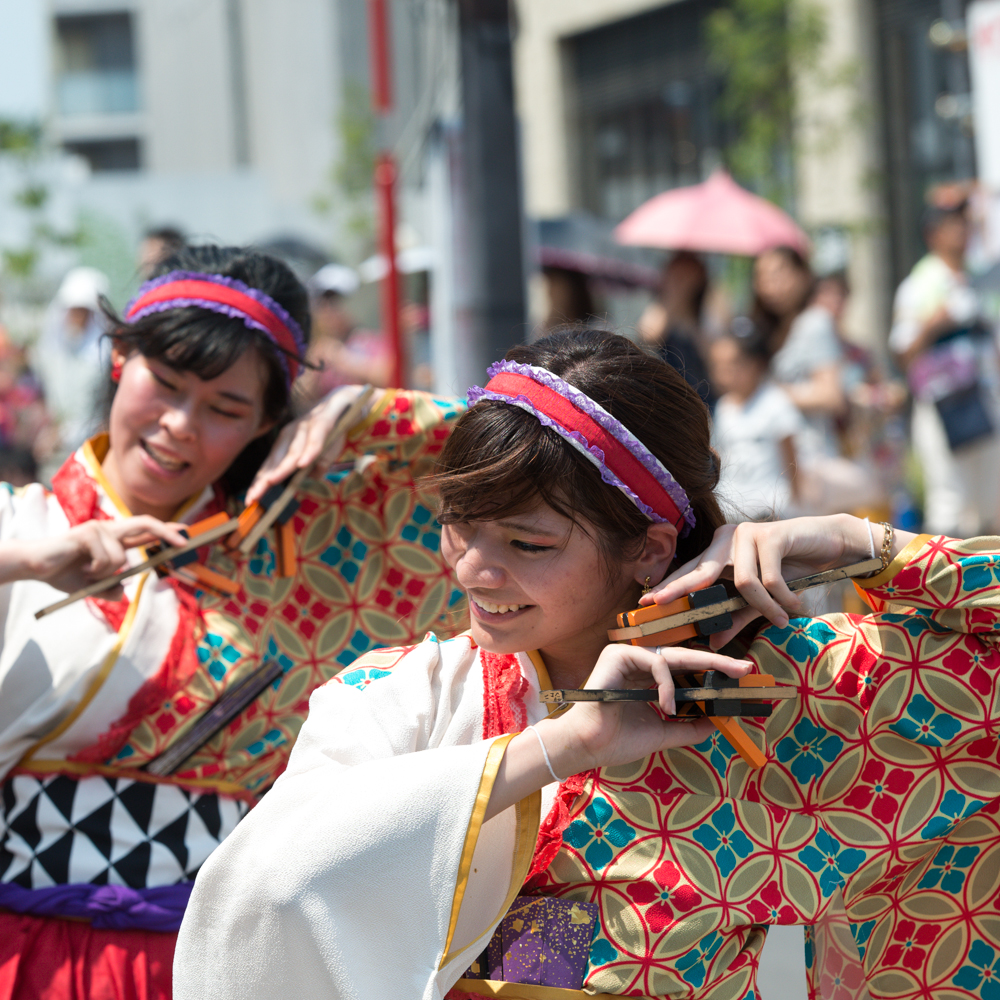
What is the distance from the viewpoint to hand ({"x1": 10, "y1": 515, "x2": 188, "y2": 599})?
1949 mm

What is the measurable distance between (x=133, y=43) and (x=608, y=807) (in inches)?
1433

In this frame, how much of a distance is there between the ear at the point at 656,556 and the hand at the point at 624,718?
163 millimetres

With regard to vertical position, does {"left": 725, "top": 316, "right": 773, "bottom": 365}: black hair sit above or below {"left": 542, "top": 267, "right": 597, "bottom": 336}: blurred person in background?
below

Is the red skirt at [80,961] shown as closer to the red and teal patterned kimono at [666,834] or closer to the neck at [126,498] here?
the red and teal patterned kimono at [666,834]

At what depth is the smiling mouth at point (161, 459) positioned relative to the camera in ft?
7.19

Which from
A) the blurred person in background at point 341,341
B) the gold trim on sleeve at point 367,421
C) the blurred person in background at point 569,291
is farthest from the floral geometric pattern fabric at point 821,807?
the blurred person in background at point 341,341

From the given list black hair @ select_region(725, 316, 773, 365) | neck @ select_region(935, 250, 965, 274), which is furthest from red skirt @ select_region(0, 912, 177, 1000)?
neck @ select_region(935, 250, 965, 274)

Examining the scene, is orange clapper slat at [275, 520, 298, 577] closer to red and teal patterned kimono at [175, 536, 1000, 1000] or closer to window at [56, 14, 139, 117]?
red and teal patterned kimono at [175, 536, 1000, 1000]

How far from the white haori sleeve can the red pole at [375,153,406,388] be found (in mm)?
4393

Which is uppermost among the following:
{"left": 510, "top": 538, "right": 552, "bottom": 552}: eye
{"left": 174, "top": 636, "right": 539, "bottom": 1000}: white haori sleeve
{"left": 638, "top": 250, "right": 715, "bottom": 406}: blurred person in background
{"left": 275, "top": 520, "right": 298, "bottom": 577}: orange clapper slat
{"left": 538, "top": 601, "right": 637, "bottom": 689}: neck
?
{"left": 638, "top": 250, "right": 715, "bottom": 406}: blurred person in background

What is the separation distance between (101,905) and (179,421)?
771mm

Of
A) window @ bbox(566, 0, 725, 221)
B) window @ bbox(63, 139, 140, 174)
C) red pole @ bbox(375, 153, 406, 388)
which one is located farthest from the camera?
window @ bbox(63, 139, 140, 174)

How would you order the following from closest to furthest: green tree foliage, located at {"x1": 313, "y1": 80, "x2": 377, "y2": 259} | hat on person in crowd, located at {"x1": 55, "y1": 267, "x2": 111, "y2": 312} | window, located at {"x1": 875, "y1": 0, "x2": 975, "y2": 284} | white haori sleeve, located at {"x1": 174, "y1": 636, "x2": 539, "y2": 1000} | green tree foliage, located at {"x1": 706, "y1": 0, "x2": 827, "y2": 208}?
white haori sleeve, located at {"x1": 174, "y1": 636, "x2": 539, "y2": 1000} → hat on person in crowd, located at {"x1": 55, "y1": 267, "x2": 111, "y2": 312} → green tree foliage, located at {"x1": 706, "y1": 0, "x2": 827, "y2": 208} → window, located at {"x1": 875, "y1": 0, "x2": 975, "y2": 284} → green tree foliage, located at {"x1": 313, "y1": 80, "x2": 377, "y2": 259}

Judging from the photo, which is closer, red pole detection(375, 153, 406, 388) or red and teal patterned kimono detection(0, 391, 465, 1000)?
red and teal patterned kimono detection(0, 391, 465, 1000)
